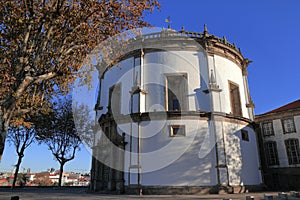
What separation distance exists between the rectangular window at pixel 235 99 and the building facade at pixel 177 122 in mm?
61

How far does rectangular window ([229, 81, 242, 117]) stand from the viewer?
2179 cm

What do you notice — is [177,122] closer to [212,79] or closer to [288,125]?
[212,79]

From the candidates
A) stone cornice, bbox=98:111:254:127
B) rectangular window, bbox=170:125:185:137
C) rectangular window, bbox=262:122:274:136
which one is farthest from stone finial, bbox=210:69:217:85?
rectangular window, bbox=262:122:274:136

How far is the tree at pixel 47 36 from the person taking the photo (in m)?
8.90

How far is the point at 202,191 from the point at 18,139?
79.9ft

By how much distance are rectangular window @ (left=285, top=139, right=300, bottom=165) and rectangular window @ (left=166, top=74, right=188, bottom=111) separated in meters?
12.1

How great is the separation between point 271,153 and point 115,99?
16663mm

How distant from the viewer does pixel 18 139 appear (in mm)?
30250

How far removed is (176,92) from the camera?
66.9 feet

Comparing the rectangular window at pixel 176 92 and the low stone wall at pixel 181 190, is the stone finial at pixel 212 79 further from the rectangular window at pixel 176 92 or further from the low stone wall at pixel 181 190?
the low stone wall at pixel 181 190

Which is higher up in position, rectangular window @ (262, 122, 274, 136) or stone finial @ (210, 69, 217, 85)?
stone finial @ (210, 69, 217, 85)

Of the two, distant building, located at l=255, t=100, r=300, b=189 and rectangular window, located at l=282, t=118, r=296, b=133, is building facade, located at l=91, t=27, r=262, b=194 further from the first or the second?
rectangular window, located at l=282, t=118, r=296, b=133

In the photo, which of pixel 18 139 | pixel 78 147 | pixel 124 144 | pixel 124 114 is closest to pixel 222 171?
pixel 124 144

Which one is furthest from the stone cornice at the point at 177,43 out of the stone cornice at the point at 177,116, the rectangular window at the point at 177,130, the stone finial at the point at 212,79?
the rectangular window at the point at 177,130
